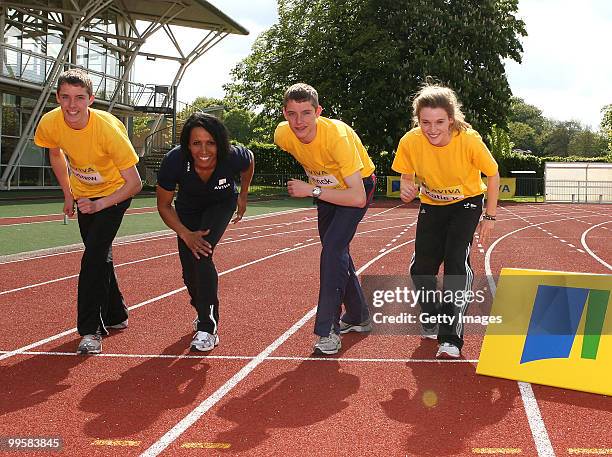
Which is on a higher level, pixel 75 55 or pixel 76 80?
pixel 75 55

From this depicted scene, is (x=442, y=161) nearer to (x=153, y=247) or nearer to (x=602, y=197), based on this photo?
(x=153, y=247)

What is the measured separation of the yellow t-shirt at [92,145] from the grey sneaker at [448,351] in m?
2.65

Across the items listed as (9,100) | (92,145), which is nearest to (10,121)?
(9,100)

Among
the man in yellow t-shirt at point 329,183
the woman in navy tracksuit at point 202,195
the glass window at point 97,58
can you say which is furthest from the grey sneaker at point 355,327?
the glass window at point 97,58

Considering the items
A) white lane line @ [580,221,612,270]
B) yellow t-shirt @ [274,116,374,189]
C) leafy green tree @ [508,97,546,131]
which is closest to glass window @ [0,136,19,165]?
white lane line @ [580,221,612,270]

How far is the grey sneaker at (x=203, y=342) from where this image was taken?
524 cm

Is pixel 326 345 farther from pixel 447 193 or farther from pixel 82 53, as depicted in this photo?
pixel 82 53

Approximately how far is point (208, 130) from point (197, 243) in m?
0.82

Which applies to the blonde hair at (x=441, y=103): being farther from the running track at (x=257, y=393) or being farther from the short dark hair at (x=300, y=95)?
the running track at (x=257, y=393)

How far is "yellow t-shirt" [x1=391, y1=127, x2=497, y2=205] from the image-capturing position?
16.6ft

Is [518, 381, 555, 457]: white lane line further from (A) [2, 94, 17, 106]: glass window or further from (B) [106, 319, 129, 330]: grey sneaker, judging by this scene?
(A) [2, 94, 17, 106]: glass window

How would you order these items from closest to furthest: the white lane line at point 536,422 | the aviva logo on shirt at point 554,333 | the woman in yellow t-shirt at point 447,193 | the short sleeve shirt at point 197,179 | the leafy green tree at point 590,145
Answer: the white lane line at point 536,422 → the aviva logo on shirt at point 554,333 → the woman in yellow t-shirt at point 447,193 → the short sleeve shirt at point 197,179 → the leafy green tree at point 590,145

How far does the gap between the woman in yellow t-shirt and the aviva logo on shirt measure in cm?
39

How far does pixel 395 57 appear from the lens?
36.1 m
